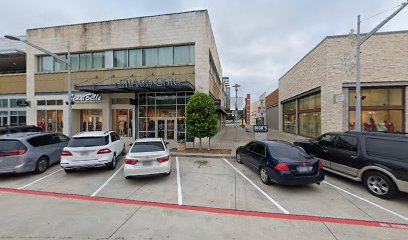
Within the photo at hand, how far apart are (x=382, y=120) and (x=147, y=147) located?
1705 centimetres

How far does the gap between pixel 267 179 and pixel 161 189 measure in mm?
3542

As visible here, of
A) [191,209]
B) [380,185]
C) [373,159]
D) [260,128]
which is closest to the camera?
[191,209]

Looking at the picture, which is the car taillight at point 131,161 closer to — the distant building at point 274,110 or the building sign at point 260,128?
the building sign at point 260,128

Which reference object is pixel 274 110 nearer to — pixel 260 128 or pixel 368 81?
pixel 368 81

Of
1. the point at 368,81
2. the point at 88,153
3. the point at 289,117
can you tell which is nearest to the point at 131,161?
the point at 88,153

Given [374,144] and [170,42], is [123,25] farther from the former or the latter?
[374,144]

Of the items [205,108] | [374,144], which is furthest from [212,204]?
[205,108]

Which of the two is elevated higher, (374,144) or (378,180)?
(374,144)

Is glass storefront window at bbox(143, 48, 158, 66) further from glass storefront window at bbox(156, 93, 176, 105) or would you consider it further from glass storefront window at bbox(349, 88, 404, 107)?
glass storefront window at bbox(349, 88, 404, 107)

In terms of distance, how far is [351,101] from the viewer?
557 inches

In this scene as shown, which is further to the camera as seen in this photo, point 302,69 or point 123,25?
point 302,69

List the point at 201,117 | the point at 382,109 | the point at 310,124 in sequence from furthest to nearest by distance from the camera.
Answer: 1. the point at 310,124
2. the point at 382,109
3. the point at 201,117

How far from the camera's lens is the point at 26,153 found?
723 cm

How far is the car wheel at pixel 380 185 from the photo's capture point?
Answer: 5.21 m
